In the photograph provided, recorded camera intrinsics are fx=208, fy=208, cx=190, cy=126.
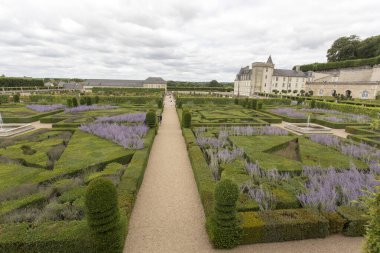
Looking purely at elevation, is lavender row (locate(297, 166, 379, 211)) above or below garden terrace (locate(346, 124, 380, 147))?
below

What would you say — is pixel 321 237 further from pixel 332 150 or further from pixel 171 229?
pixel 332 150

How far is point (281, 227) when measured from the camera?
17.4 ft

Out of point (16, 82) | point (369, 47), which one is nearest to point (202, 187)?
point (16, 82)

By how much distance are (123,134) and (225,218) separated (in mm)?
9263

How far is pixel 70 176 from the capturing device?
26.1 ft

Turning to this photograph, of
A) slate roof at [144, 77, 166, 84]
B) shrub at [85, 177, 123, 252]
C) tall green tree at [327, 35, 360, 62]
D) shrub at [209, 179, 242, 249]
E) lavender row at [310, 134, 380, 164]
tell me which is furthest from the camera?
slate roof at [144, 77, 166, 84]

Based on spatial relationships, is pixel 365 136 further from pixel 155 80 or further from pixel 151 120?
pixel 155 80

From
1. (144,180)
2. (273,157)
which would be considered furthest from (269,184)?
(144,180)

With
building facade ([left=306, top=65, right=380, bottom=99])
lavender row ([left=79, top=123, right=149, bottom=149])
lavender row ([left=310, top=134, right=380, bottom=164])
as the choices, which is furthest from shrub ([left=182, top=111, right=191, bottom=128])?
building facade ([left=306, top=65, right=380, bottom=99])

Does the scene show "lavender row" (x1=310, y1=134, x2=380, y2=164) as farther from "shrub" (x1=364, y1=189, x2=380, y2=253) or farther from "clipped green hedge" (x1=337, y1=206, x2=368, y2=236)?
"shrub" (x1=364, y1=189, x2=380, y2=253)

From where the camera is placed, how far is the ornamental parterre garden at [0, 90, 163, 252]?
177 inches

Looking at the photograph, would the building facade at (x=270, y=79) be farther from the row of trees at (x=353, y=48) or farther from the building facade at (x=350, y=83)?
the row of trees at (x=353, y=48)

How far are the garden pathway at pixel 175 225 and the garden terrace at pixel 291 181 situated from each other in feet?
0.86

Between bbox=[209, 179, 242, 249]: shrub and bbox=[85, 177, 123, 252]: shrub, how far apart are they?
2238 millimetres
